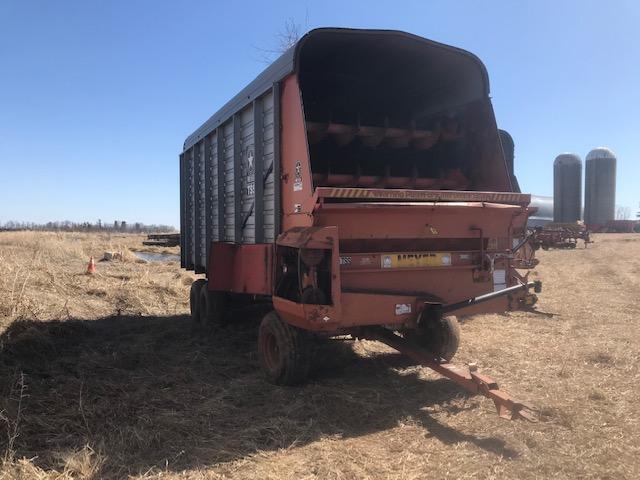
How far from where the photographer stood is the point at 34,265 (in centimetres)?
1258

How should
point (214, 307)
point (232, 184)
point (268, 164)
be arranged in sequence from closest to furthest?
1. point (268, 164)
2. point (232, 184)
3. point (214, 307)

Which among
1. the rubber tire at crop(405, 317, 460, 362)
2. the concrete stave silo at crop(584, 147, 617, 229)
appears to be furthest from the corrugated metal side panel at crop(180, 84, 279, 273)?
the concrete stave silo at crop(584, 147, 617, 229)

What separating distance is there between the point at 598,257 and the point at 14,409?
2347 cm

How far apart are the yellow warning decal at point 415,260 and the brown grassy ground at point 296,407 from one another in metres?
1.21

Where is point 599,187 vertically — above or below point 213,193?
above

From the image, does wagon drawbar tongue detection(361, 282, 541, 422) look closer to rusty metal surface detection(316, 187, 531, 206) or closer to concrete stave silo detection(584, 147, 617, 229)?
rusty metal surface detection(316, 187, 531, 206)

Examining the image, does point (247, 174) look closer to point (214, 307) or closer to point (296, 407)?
point (214, 307)

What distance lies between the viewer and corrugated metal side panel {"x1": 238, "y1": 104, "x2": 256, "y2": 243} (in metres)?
6.42

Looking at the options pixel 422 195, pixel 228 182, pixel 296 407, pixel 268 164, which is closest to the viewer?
pixel 296 407

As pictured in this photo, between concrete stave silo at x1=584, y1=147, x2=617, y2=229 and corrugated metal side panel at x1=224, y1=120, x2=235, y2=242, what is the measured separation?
45.3 metres

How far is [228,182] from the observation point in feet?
24.5

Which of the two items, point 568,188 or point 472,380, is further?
point 568,188

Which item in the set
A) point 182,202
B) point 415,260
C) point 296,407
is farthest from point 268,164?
point 182,202

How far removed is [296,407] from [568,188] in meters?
40.1
